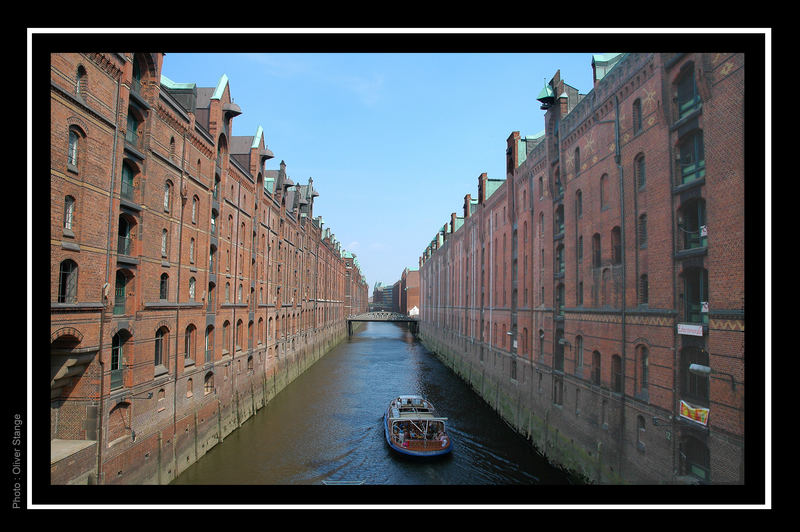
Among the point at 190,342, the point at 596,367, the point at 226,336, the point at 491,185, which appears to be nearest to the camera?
the point at 596,367

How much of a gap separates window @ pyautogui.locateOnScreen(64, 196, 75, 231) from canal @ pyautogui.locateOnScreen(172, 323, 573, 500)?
11693mm

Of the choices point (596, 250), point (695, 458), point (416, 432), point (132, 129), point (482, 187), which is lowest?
point (416, 432)

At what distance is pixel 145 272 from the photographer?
17.7m

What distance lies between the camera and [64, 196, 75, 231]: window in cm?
1325

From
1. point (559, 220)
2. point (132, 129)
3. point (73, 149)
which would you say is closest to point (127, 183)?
point (132, 129)

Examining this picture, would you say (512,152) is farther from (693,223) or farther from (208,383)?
(208,383)

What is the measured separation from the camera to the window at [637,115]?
16188mm

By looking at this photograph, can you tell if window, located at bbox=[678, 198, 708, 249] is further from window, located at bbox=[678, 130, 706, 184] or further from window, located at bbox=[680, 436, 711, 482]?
window, located at bbox=[680, 436, 711, 482]

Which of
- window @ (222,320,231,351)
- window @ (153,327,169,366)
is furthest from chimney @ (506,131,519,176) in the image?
window @ (153,327,169,366)

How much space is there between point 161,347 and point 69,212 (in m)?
7.80
